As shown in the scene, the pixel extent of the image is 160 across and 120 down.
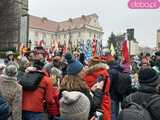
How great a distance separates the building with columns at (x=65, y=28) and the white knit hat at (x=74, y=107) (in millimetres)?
126063

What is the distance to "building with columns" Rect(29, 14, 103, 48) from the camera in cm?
13388

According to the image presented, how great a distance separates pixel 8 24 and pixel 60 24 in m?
80.1

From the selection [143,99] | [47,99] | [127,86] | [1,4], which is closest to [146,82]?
[143,99]

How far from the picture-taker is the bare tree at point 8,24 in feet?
211

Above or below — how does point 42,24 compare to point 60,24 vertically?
below

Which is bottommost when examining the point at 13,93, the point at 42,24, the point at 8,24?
the point at 13,93

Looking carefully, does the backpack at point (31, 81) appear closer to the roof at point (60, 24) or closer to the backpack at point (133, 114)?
the backpack at point (133, 114)

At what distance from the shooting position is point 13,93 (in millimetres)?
8031

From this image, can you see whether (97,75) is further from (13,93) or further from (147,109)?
(147,109)

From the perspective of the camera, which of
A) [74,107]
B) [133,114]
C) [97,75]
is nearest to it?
[133,114]

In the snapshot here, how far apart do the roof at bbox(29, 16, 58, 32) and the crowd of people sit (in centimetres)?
12136

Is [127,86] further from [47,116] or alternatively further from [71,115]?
[71,115]

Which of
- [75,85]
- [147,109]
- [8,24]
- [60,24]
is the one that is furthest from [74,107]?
[60,24]

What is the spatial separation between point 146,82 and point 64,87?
4.82ft
